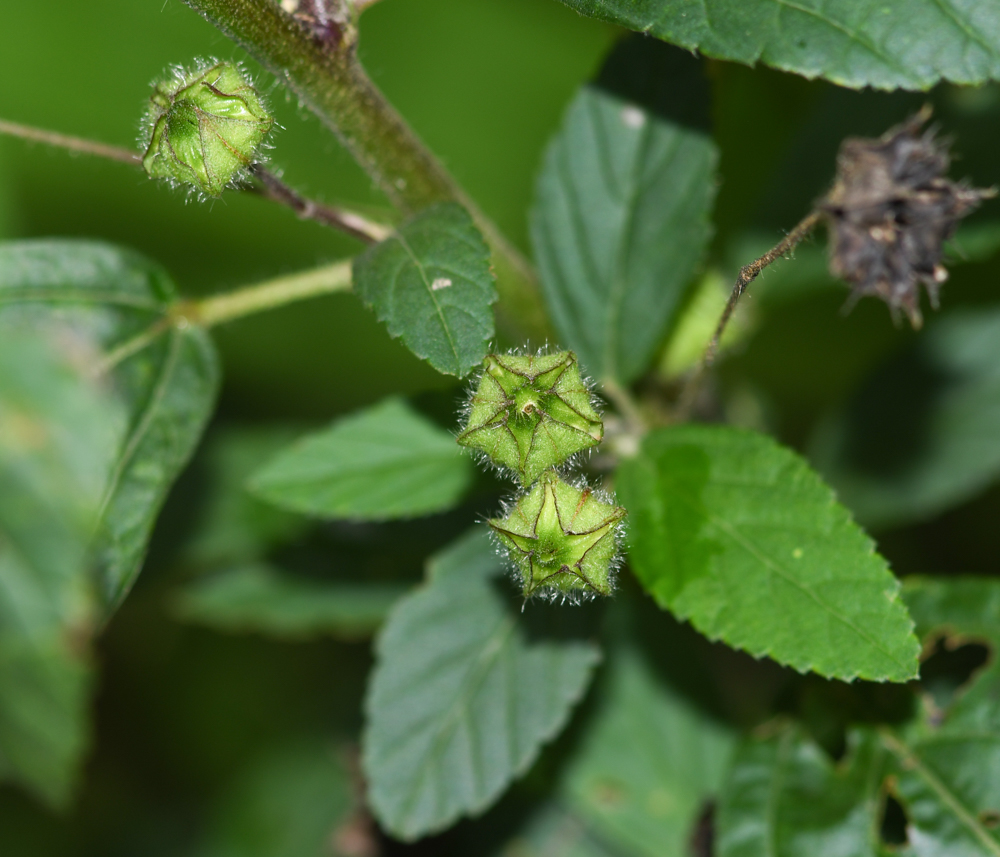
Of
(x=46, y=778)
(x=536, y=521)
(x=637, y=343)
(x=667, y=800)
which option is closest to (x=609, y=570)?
(x=536, y=521)

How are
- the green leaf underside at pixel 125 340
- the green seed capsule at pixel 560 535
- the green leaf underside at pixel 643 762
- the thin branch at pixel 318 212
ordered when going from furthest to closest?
Answer: the green leaf underside at pixel 643 762, the green leaf underside at pixel 125 340, the thin branch at pixel 318 212, the green seed capsule at pixel 560 535

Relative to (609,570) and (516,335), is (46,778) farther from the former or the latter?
(609,570)

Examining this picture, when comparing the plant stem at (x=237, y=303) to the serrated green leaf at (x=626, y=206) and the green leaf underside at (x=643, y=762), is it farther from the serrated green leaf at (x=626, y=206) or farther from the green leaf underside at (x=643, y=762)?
the green leaf underside at (x=643, y=762)

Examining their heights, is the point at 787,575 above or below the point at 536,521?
above

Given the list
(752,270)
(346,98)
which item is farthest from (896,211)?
(346,98)

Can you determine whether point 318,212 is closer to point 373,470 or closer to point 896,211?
point 373,470

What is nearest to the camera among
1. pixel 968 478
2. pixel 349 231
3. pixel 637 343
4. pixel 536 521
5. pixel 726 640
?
pixel 536 521

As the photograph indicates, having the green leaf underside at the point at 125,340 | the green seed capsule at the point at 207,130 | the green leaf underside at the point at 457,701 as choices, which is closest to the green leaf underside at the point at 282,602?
the green leaf underside at the point at 457,701
